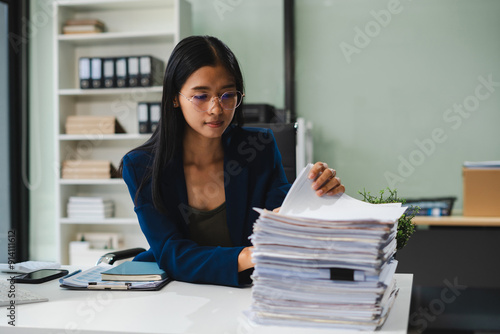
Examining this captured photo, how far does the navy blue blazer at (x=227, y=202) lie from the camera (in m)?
1.30

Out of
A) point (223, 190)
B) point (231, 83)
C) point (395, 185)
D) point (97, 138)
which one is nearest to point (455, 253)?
point (395, 185)

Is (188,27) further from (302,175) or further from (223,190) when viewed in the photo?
(302,175)

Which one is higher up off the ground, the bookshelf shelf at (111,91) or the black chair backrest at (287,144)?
the bookshelf shelf at (111,91)

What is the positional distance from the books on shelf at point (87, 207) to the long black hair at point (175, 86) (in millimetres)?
2392

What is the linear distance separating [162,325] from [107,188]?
328cm

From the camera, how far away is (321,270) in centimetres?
A: 94

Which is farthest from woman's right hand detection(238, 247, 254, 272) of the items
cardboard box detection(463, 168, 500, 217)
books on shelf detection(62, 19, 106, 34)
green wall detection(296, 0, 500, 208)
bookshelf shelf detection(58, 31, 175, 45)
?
books on shelf detection(62, 19, 106, 34)

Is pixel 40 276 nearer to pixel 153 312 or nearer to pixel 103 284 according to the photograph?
pixel 103 284

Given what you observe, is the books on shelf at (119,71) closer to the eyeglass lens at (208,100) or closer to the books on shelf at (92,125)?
the books on shelf at (92,125)

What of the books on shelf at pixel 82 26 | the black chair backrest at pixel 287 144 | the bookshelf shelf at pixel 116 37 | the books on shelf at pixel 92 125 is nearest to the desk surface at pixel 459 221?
the black chair backrest at pixel 287 144

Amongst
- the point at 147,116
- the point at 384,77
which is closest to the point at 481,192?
the point at 384,77

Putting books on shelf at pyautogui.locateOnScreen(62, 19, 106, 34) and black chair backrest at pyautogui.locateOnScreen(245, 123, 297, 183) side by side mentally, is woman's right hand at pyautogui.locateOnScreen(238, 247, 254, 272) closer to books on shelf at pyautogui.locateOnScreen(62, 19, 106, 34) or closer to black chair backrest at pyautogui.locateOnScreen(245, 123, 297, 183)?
black chair backrest at pyautogui.locateOnScreen(245, 123, 297, 183)

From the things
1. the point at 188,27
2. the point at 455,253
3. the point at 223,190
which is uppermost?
the point at 188,27

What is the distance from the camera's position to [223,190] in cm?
167
